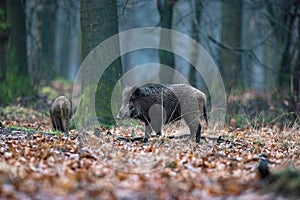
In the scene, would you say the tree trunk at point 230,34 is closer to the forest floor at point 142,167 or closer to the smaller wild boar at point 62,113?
the smaller wild boar at point 62,113

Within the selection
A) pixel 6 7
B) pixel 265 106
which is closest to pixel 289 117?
pixel 265 106

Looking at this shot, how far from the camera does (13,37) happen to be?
20844 millimetres

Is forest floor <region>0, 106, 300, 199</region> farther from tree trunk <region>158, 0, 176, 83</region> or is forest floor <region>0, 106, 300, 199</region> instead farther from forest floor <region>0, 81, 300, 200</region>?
tree trunk <region>158, 0, 176, 83</region>

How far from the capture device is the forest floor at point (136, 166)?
261 inches

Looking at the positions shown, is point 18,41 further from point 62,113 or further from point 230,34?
point 62,113

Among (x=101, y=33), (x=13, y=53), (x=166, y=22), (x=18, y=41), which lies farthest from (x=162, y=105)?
(x=18, y=41)

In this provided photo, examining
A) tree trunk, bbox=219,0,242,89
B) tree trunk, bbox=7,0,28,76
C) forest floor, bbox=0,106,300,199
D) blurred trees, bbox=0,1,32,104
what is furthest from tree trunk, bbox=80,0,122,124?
tree trunk, bbox=219,0,242,89

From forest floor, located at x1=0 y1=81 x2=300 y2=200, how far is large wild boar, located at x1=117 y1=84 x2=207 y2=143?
484 millimetres

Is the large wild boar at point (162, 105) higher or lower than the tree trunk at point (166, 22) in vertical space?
lower

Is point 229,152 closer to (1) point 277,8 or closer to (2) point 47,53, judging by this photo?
(1) point 277,8

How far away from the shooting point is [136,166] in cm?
784

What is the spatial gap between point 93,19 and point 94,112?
204 centimetres

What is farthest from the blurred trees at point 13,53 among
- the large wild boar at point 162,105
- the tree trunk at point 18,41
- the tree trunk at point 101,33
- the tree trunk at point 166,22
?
the large wild boar at point 162,105

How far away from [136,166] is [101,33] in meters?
5.69
